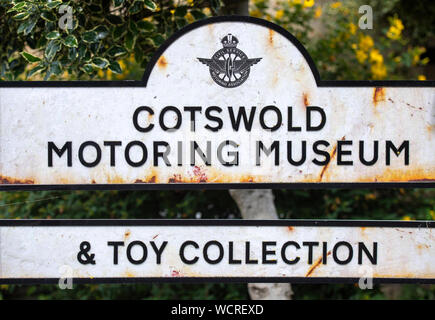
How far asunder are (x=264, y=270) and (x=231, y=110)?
60cm

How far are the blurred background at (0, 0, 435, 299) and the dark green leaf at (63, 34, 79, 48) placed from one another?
103 mm

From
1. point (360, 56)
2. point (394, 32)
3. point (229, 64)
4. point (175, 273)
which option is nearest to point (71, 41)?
point (229, 64)

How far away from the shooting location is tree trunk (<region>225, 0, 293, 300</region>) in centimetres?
288

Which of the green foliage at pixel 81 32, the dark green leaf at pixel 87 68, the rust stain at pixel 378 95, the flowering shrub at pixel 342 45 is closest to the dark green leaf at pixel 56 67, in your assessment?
the green foliage at pixel 81 32

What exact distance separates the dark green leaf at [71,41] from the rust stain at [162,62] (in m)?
0.44

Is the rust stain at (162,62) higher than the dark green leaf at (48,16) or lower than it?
lower

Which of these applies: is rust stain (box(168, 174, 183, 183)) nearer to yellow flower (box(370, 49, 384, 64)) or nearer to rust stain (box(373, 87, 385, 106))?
rust stain (box(373, 87, 385, 106))

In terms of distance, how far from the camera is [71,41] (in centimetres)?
219

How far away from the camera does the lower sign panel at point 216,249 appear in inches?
77.5

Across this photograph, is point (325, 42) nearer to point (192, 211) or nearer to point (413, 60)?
point (413, 60)

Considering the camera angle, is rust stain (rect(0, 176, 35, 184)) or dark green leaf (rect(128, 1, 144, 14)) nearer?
rust stain (rect(0, 176, 35, 184))

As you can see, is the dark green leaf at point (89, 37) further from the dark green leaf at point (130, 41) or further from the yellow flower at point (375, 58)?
the yellow flower at point (375, 58)

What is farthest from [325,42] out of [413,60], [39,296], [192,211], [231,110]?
[39,296]

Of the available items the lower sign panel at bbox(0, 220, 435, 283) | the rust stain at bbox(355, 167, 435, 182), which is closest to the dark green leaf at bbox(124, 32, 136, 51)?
the lower sign panel at bbox(0, 220, 435, 283)
